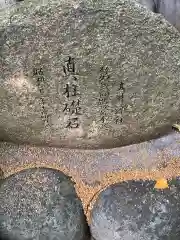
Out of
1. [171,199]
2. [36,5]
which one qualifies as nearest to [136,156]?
[171,199]

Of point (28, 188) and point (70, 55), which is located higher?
point (70, 55)

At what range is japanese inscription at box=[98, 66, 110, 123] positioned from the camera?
229 cm

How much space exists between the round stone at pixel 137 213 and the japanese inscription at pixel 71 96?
465 mm

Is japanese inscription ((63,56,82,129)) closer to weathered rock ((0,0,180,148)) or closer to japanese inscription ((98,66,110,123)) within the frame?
weathered rock ((0,0,180,148))

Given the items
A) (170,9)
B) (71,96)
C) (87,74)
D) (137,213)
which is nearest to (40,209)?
(137,213)

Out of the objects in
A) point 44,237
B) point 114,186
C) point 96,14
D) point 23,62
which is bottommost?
point 44,237

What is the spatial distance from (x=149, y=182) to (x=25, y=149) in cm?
82

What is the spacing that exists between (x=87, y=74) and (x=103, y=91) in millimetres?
143

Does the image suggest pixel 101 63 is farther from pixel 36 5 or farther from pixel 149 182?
pixel 149 182

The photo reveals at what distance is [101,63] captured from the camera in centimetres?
226

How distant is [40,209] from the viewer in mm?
2268

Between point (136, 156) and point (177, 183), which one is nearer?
point (177, 183)

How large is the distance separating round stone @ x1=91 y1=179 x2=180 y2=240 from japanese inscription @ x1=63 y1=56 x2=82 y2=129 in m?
0.46

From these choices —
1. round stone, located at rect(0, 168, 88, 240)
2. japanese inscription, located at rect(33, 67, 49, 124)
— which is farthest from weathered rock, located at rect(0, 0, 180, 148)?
round stone, located at rect(0, 168, 88, 240)
